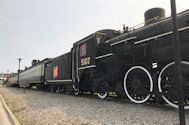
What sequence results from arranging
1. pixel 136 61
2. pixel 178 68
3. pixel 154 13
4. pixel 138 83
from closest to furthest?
pixel 178 68, pixel 138 83, pixel 136 61, pixel 154 13

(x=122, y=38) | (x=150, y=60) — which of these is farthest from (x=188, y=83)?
(x=122, y=38)

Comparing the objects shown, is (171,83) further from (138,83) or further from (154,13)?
(154,13)

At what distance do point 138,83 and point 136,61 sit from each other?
0.86m

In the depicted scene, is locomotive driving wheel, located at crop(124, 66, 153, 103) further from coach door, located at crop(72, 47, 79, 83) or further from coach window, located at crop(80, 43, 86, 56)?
coach door, located at crop(72, 47, 79, 83)

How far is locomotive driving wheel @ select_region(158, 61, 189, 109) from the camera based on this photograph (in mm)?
3848

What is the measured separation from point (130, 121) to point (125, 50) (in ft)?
10.1

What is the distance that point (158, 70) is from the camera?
455cm

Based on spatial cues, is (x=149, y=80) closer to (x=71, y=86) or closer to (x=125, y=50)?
(x=125, y=50)

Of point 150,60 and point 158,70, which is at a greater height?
point 150,60

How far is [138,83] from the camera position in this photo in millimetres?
5039

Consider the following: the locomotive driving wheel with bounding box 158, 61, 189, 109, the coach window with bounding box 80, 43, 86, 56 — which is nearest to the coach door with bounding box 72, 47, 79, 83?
the coach window with bounding box 80, 43, 86, 56

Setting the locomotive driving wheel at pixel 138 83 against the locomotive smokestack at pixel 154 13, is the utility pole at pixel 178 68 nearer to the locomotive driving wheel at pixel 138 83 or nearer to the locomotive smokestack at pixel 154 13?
the locomotive driving wheel at pixel 138 83

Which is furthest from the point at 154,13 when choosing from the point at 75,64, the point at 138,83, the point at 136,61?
the point at 75,64

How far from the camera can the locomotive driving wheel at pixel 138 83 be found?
479cm
